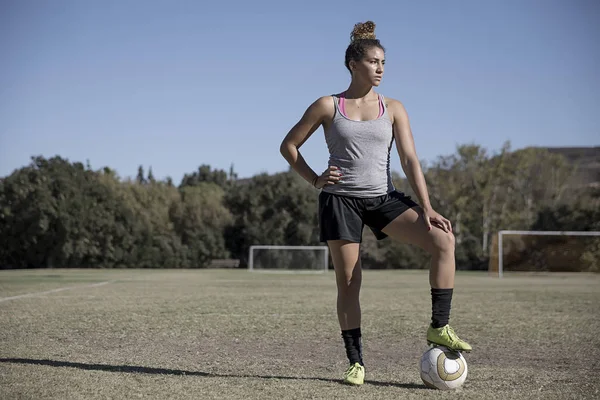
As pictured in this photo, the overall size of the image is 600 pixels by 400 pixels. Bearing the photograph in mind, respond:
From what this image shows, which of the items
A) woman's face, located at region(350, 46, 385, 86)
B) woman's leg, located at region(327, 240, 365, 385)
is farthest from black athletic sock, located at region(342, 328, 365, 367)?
woman's face, located at region(350, 46, 385, 86)

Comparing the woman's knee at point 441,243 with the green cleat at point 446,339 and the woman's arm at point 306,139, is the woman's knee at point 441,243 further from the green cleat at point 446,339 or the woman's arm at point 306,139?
the woman's arm at point 306,139

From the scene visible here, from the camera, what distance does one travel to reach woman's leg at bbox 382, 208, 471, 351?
525 cm

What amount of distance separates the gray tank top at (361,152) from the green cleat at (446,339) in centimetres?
101

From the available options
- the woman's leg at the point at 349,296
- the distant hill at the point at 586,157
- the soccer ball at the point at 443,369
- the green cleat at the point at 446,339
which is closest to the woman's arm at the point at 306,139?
the woman's leg at the point at 349,296

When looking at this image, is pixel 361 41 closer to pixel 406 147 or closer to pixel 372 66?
pixel 372 66

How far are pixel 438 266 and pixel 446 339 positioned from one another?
1.61 feet

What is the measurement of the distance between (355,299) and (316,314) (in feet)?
19.9

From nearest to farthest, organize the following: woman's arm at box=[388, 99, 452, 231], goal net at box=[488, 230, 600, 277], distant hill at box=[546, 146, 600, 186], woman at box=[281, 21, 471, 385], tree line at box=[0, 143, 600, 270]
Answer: woman at box=[281, 21, 471, 385]
woman's arm at box=[388, 99, 452, 231]
goal net at box=[488, 230, 600, 277]
tree line at box=[0, 143, 600, 270]
distant hill at box=[546, 146, 600, 186]

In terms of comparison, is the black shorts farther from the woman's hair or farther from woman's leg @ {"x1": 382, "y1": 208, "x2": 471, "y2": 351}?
the woman's hair

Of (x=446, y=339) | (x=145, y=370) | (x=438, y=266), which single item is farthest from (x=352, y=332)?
(x=145, y=370)

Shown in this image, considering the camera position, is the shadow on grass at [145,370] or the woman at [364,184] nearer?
the woman at [364,184]

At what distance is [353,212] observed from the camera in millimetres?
5461

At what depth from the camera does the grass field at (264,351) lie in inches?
203

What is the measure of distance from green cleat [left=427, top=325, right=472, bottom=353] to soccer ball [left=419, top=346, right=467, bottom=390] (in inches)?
2.2
